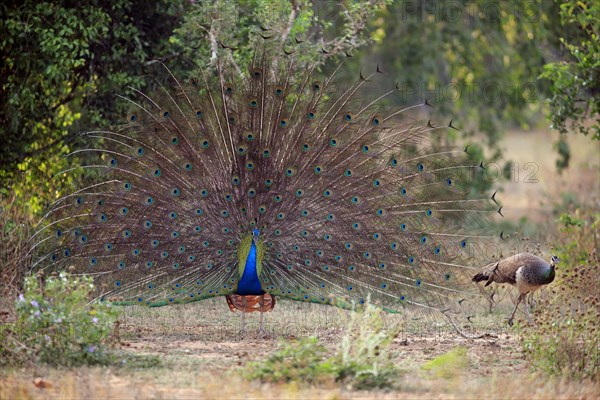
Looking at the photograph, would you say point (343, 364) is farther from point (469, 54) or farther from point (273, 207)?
point (469, 54)

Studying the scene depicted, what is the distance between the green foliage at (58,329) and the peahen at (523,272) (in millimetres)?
4612

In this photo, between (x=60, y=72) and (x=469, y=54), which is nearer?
(x=60, y=72)

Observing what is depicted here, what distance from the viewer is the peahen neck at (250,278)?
10.3m

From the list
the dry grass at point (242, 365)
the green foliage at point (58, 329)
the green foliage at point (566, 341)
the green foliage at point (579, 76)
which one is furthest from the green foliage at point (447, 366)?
the green foliage at point (579, 76)

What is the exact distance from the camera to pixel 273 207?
35.0 feet

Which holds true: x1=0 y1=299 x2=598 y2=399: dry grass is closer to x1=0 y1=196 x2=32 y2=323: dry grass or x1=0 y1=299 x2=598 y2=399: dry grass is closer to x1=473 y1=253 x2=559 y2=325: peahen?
x1=473 y1=253 x2=559 y2=325: peahen

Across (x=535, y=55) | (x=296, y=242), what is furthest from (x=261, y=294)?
(x=535, y=55)

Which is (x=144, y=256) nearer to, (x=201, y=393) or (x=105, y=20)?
(x=201, y=393)

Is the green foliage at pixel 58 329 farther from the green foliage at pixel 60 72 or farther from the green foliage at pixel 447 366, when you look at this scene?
the green foliage at pixel 60 72

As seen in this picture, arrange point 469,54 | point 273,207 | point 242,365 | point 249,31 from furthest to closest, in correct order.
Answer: point 469,54 < point 249,31 < point 273,207 < point 242,365

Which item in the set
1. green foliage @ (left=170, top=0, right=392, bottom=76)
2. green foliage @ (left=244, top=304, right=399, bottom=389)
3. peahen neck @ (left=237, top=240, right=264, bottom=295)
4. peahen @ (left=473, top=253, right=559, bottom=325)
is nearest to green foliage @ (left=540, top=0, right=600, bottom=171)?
green foliage @ (left=170, top=0, right=392, bottom=76)

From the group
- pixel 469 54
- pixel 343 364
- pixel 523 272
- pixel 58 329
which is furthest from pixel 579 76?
pixel 58 329

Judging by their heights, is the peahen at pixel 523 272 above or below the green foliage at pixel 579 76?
below

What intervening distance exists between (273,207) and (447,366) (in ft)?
9.54
